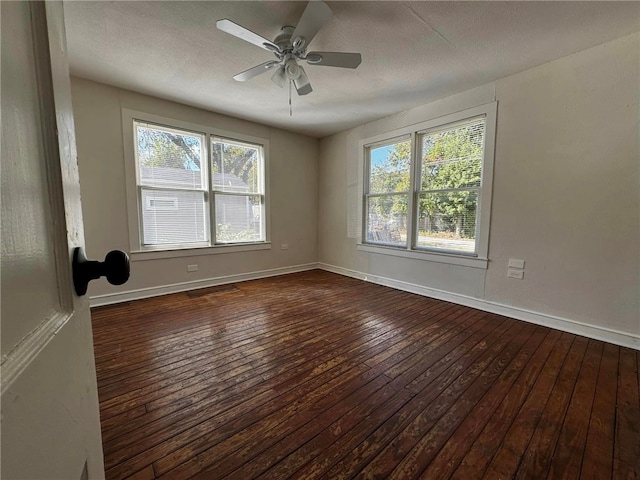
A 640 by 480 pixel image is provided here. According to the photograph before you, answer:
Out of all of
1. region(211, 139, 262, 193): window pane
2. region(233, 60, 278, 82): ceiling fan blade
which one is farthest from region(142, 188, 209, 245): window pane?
region(233, 60, 278, 82): ceiling fan blade

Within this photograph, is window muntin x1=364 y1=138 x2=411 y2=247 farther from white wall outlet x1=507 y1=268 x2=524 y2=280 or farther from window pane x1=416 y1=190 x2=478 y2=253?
white wall outlet x1=507 y1=268 x2=524 y2=280

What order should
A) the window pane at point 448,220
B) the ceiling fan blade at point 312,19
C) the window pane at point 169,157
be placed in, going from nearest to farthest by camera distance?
the ceiling fan blade at point 312,19
the window pane at point 448,220
the window pane at point 169,157

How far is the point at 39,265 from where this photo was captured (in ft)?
1.14

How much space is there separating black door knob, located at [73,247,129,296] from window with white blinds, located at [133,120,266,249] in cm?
348

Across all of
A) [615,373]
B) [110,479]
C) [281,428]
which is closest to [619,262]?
[615,373]

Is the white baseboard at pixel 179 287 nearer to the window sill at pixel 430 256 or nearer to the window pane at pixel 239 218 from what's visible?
the window pane at pixel 239 218

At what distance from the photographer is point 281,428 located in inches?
56.5

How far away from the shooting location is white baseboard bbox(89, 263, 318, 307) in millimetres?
3219

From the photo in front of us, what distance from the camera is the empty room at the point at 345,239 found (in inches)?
17.0

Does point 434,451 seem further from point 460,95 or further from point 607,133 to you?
point 460,95

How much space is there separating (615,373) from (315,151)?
474cm

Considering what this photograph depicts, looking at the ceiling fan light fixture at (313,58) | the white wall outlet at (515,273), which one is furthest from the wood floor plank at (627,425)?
the ceiling fan light fixture at (313,58)

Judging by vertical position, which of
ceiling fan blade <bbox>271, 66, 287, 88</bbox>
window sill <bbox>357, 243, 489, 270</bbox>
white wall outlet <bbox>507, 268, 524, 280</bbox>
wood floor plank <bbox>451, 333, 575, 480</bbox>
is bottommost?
wood floor plank <bbox>451, 333, 575, 480</bbox>

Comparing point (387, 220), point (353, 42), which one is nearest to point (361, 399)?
point (353, 42)
